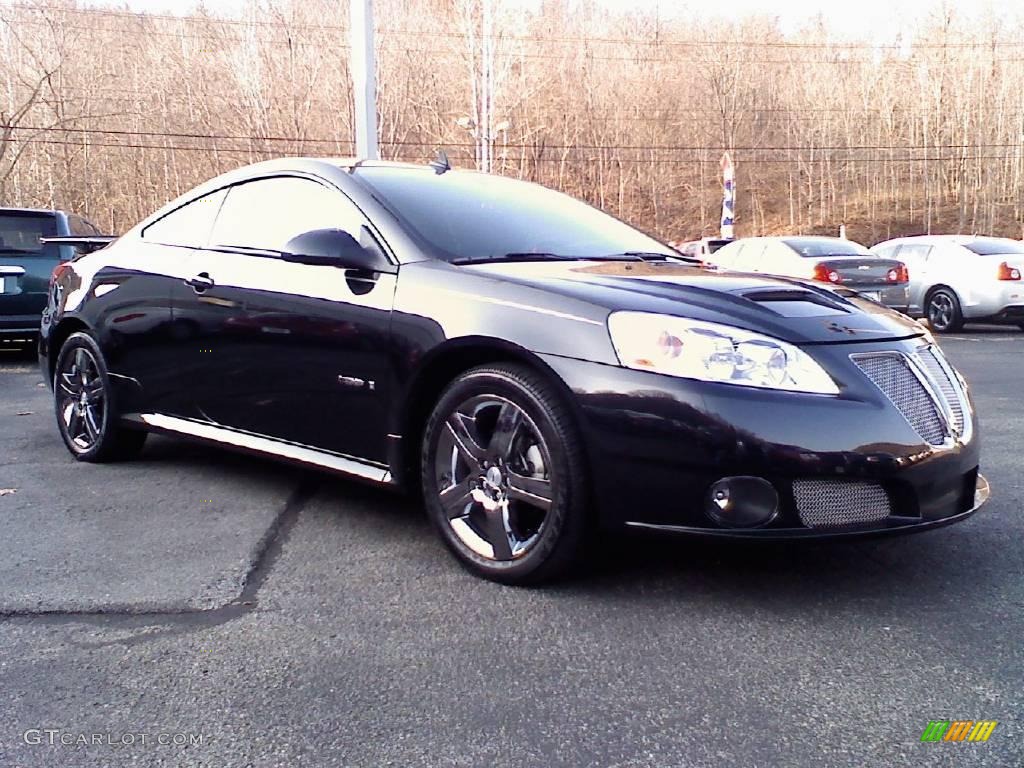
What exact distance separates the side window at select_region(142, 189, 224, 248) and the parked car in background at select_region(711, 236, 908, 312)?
828 cm

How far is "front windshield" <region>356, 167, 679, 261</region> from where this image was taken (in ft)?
12.0

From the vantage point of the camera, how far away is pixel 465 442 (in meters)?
3.19

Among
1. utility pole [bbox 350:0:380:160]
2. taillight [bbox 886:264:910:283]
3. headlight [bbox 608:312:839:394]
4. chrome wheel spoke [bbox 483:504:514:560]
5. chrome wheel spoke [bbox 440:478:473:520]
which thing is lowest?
chrome wheel spoke [bbox 483:504:514:560]

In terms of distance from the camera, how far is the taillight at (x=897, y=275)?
1252cm

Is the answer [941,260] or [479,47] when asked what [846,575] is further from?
[479,47]

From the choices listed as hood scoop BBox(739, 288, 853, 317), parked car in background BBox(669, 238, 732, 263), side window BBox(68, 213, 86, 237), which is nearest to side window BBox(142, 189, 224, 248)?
hood scoop BBox(739, 288, 853, 317)

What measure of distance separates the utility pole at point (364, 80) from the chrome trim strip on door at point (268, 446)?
425 inches

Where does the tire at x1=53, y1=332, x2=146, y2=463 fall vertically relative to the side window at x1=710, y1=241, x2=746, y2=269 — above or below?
below

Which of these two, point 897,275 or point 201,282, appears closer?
point 201,282

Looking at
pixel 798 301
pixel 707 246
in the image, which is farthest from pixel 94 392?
pixel 707 246

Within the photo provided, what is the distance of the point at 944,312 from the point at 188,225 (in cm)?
1205

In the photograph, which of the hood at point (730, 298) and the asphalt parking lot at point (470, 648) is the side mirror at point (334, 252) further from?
the asphalt parking lot at point (470, 648)

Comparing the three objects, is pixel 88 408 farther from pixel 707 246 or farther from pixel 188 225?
pixel 707 246

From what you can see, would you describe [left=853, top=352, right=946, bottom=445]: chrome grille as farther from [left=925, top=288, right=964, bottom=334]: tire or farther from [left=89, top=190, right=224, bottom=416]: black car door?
[left=925, top=288, right=964, bottom=334]: tire
